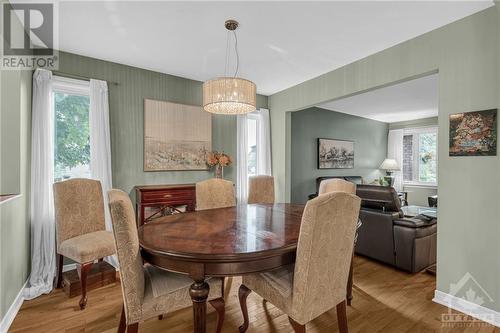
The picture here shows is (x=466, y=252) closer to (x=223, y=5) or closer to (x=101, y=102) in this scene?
(x=223, y=5)

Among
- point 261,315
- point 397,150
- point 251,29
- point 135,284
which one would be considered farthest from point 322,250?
point 397,150

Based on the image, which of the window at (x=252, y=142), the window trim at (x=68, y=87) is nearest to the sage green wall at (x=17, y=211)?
the window trim at (x=68, y=87)

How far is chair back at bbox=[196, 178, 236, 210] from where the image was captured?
290 centimetres

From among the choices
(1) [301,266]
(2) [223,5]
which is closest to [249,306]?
(1) [301,266]

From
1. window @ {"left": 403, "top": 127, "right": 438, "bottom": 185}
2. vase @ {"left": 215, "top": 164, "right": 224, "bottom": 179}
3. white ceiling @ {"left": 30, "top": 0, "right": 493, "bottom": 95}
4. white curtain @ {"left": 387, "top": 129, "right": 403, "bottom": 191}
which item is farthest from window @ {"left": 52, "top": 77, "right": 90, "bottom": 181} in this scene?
window @ {"left": 403, "top": 127, "right": 438, "bottom": 185}

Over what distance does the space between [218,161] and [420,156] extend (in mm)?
5737

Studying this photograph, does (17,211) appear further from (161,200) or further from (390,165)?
(390,165)

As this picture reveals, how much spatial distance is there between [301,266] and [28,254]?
9.35 ft

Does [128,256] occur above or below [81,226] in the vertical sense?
above

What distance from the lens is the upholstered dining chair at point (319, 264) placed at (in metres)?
1.36

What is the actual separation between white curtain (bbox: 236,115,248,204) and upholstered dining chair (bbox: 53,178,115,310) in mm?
2050

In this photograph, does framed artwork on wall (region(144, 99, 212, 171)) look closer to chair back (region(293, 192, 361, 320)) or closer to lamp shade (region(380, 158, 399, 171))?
chair back (region(293, 192, 361, 320))

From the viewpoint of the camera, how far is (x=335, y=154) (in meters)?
6.03

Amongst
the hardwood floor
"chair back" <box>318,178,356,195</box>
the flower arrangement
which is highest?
the flower arrangement
